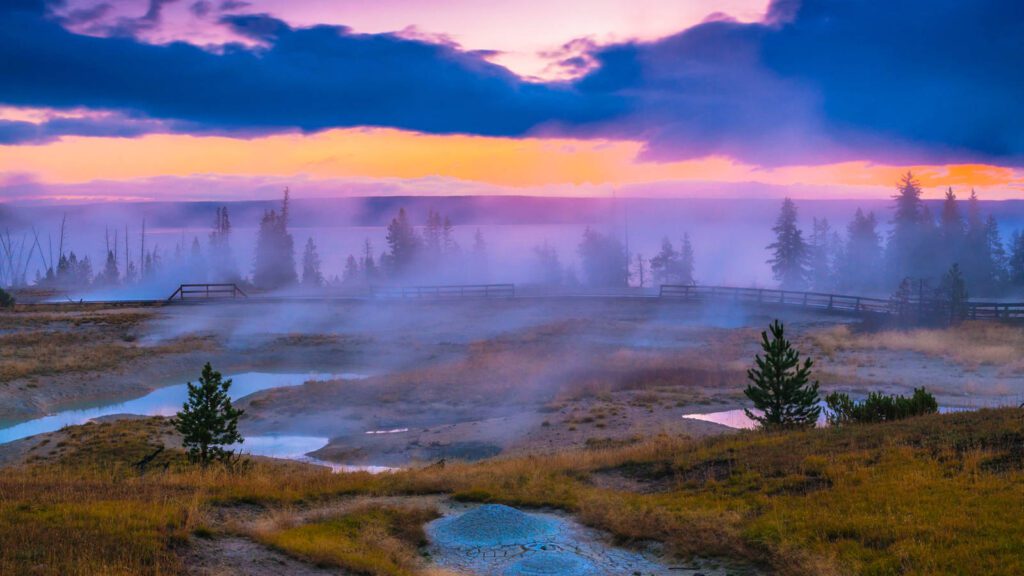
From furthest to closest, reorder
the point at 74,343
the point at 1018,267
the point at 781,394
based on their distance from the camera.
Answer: the point at 1018,267 → the point at 74,343 → the point at 781,394

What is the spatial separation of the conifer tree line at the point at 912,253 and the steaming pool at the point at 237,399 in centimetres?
6702

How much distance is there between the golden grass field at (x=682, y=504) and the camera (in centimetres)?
1045

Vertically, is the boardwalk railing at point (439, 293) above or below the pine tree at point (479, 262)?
below

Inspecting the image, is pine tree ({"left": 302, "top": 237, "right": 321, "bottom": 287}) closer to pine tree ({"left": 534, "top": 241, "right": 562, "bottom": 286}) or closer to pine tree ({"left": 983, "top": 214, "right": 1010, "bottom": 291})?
pine tree ({"left": 534, "top": 241, "right": 562, "bottom": 286})

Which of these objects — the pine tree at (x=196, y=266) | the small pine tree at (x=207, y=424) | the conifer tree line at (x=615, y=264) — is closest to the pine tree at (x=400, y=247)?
the conifer tree line at (x=615, y=264)

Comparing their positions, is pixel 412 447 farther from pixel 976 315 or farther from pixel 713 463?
pixel 976 315

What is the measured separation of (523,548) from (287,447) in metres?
18.1

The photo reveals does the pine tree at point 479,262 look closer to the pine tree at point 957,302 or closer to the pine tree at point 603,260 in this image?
the pine tree at point 603,260

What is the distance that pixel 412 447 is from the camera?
2705 centimetres

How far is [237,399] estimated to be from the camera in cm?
3728

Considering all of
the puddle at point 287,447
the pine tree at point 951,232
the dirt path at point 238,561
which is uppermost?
the pine tree at point 951,232

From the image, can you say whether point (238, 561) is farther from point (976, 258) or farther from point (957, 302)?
point (976, 258)

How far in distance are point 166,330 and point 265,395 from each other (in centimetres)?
2155

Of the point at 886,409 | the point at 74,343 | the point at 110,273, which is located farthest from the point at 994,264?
the point at 110,273
